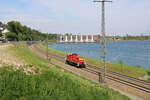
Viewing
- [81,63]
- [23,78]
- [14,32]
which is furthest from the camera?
[14,32]

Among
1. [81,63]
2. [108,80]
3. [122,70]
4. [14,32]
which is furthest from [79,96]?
[14,32]

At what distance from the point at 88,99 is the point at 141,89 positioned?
36.7 feet

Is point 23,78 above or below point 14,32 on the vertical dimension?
below

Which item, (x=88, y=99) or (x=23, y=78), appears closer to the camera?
(x=88, y=99)

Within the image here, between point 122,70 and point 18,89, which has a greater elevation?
point 18,89

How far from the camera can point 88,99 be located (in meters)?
11.3

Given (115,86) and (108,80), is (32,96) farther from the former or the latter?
(108,80)

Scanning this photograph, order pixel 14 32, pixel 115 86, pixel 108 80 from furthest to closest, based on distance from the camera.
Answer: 1. pixel 14 32
2. pixel 108 80
3. pixel 115 86

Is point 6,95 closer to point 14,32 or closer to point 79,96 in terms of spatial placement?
point 79,96

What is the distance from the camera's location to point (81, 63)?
33.3 meters

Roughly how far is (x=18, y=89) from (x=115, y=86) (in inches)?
563

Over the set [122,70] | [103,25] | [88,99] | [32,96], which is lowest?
[122,70]

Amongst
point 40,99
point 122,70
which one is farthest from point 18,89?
point 122,70

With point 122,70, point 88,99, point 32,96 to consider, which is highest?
point 32,96
